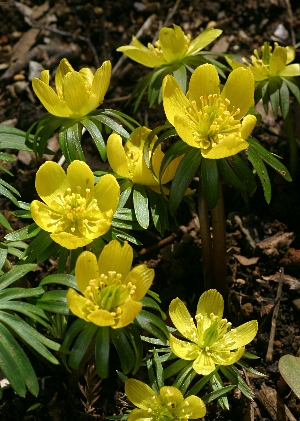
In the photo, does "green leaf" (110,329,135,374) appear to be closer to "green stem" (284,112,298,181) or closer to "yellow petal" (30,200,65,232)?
"yellow petal" (30,200,65,232)

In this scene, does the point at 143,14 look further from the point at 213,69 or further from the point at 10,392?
the point at 10,392

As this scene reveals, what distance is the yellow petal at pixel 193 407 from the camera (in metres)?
2.36

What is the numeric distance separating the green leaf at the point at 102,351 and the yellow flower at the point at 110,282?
8cm

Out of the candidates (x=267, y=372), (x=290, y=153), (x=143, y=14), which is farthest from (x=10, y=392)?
(x=143, y=14)

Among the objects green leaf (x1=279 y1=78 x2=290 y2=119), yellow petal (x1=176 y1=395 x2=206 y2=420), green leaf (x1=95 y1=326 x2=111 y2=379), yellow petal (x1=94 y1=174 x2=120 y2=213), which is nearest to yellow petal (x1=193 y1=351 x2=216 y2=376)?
yellow petal (x1=176 y1=395 x2=206 y2=420)

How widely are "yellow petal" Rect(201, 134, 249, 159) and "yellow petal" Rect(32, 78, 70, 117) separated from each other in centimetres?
76

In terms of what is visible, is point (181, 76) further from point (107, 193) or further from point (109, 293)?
point (109, 293)

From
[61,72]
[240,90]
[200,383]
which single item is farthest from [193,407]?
[61,72]

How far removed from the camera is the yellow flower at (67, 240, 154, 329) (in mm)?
2287

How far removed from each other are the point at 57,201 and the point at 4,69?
213cm

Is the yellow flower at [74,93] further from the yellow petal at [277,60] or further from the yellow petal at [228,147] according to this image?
the yellow petal at [277,60]

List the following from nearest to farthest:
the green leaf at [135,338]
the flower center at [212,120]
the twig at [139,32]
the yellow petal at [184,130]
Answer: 1. the green leaf at [135,338]
2. the yellow petal at [184,130]
3. the flower center at [212,120]
4. the twig at [139,32]

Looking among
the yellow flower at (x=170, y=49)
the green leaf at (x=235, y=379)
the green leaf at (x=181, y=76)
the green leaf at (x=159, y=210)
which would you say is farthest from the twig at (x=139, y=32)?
the green leaf at (x=235, y=379)

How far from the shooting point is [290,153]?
3.67 meters
